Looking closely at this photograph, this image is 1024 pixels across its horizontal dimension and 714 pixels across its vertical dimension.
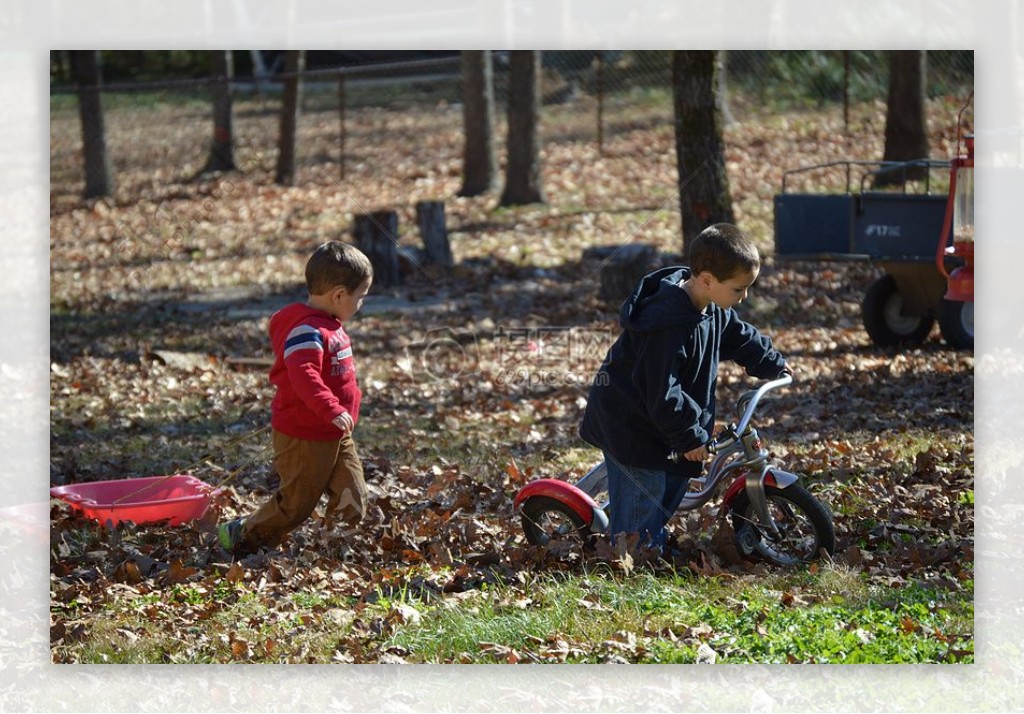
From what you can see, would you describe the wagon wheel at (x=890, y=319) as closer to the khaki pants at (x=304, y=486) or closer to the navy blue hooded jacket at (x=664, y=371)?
the navy blue hooded jacket at (x=664, y=371)

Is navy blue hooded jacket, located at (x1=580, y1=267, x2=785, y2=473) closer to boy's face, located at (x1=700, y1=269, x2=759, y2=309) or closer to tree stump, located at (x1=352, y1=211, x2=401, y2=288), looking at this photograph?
boy's face, located at (x1=700, y1=269, x2=759, y2=309)

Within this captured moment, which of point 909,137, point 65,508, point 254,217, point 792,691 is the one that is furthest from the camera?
point 254,217

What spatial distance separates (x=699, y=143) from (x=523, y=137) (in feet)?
17.2

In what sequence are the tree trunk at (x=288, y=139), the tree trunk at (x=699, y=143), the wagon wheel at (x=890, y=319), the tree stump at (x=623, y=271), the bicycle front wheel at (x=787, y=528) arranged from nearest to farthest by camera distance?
the bicycle front wheel at (x=787, y=528) → the wagon wheel at (x=890, y=319) → the tree trunk at (x=699, y=143) → the tree stump at (x=623, y=271) → the tree trunk at (x=288, y=139)

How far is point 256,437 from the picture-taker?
7598 mm

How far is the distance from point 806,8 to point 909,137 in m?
1.99

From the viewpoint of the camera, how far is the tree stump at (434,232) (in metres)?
13.0

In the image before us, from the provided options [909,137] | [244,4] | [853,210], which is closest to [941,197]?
[853,210]

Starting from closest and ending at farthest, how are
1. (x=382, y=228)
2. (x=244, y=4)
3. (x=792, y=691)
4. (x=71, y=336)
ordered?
1. (x=792, y=691)
2. (x=71, y=336)
3. (x=382, y=228)
4. (x=244, y=4)

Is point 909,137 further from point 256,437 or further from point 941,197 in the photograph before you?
point 256,437

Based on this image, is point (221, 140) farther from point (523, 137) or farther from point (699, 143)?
point (699, 143)

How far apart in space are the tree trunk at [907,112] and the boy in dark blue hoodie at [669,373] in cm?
997

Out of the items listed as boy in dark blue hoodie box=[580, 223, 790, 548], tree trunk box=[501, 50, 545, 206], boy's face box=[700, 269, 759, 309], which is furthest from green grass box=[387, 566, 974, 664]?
tree trunk box=[501, 50, 545, 206]

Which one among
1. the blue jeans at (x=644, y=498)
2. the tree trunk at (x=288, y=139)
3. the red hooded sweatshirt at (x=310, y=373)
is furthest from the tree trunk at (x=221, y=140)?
the blue jeans at (x=644, y=498)
